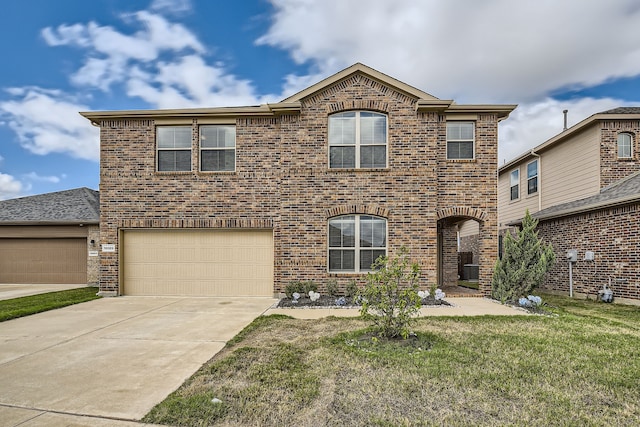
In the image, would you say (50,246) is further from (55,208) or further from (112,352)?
(112,352)

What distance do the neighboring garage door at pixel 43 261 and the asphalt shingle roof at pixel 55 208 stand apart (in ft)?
2.90

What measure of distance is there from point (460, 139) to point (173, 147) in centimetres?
877

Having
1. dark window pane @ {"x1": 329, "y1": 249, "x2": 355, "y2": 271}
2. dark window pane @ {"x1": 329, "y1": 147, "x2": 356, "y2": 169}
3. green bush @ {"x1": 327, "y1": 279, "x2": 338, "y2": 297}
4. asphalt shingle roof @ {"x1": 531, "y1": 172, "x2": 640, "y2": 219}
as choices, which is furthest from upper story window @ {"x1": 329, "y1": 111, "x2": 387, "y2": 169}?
asphalt shingle roof @ {"x1": 531, "y1": 172, "x2": 640, "y2": 219}

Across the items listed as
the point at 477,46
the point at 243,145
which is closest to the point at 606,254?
the point at 477,46

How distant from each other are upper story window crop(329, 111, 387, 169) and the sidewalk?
4176mm

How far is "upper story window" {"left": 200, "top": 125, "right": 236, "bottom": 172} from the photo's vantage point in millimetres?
10688

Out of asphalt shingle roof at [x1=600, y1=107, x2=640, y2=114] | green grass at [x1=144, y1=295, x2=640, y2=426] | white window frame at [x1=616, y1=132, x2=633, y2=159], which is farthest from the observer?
asphalt shingle roof at [x1=600, y1=107, x2=640, y2=114]

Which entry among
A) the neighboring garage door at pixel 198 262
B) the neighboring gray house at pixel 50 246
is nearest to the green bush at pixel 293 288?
the neighboring garage door at pixel 198 262

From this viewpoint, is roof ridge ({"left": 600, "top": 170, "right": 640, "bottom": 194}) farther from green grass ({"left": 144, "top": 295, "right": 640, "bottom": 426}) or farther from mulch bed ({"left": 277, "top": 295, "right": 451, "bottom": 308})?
mulch bed ({"left": 277, "top": 295, "right": 451, "bottom": 308})

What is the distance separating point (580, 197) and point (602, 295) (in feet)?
15.0

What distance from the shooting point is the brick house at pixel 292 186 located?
10.1 meters

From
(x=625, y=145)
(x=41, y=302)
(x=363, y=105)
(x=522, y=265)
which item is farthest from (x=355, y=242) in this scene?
(x=625, y=145)

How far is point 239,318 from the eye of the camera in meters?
7.56

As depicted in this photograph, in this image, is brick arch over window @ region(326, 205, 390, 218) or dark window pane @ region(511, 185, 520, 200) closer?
brick arch over window @ region(326, 205, 390, 218)
